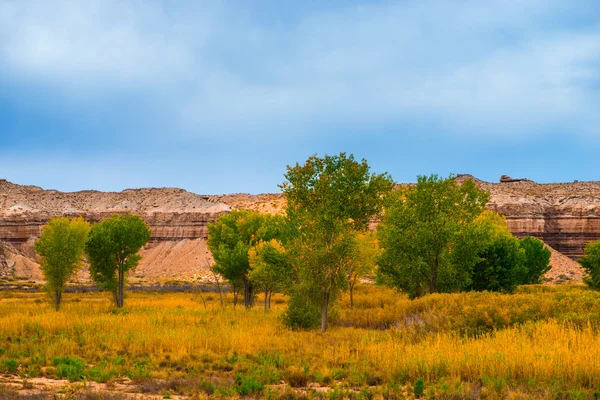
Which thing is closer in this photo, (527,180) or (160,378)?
→ (160,378)

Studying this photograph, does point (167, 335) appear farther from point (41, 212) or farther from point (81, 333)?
point (41, 212)

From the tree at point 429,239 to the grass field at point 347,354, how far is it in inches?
305

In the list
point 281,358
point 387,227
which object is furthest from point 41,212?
point 281,358

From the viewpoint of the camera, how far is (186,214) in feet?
417

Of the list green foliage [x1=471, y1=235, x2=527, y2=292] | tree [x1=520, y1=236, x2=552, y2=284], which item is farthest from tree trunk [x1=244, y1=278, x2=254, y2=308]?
tree [x1=520, y1=236, x2=552, y2=284]

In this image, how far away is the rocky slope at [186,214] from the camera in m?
104

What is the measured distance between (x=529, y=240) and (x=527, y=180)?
89.5m

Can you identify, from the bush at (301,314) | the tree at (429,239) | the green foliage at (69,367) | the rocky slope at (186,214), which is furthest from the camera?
the rocky slope at (186,214)

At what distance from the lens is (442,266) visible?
38219 millimetres

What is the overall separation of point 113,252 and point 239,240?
36.4 ft

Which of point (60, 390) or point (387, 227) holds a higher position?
point (387, 227)

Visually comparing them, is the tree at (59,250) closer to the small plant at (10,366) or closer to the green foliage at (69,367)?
the small plant at (10,366)

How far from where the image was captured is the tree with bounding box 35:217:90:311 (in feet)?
137

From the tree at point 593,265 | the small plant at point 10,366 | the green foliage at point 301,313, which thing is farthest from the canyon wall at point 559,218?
the small plant at point 10,366
